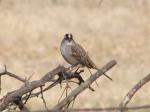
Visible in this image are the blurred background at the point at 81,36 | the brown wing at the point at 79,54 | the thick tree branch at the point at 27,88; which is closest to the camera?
the thick tree branch at the point at 27,88

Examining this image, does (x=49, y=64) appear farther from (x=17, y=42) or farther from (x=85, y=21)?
(x=85, y=21)

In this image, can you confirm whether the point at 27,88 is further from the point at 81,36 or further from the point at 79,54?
the point at 81,36

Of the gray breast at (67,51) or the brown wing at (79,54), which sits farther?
the gray breast at (67,51)

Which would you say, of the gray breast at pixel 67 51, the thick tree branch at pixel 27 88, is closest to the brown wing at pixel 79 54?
the gray breast at pixel 67 51

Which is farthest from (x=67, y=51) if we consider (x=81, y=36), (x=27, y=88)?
(x=81, y=36)

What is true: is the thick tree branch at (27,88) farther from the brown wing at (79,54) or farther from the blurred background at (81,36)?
the blurred background at (81,36)

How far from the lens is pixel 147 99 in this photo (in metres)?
15.0

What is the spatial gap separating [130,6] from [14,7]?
3630 millimetres

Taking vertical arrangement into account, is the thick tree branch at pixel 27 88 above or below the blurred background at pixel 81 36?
below

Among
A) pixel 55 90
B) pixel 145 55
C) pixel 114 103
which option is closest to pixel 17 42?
pixel 145 55

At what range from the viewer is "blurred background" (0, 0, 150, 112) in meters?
17.9

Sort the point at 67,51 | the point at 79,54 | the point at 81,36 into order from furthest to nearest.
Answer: the point at 81,36 < the point at 67,51 < the point at 79,54

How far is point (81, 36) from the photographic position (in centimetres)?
2459

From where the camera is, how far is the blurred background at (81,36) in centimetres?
1792
